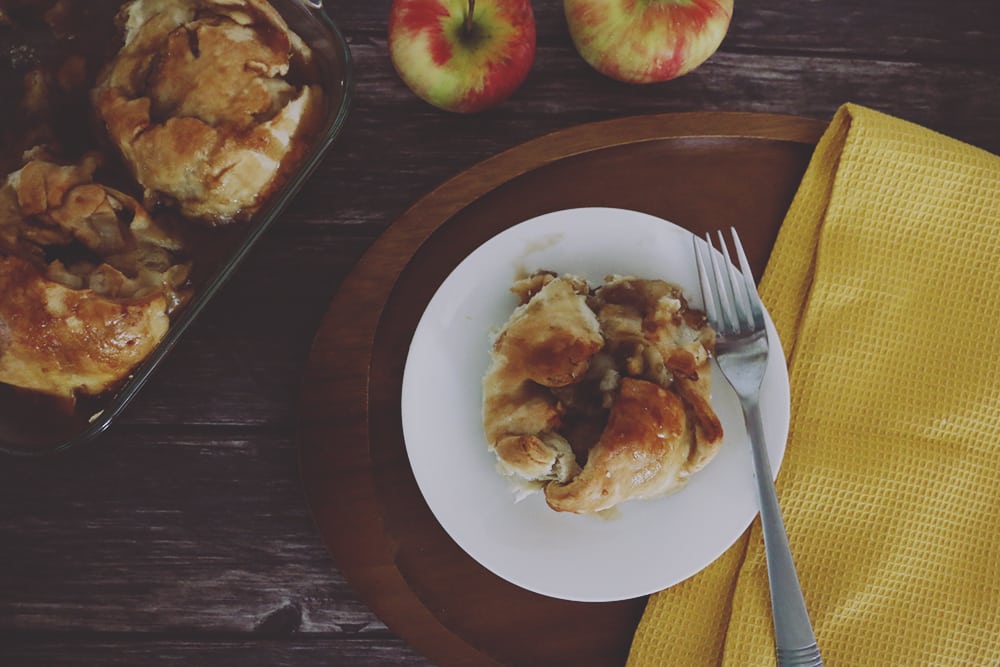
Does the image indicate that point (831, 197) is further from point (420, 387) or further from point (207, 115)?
point (207, 115)

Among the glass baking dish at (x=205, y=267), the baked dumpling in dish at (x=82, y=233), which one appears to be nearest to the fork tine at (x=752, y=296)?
the glass baking dish at (x=205, y=267)

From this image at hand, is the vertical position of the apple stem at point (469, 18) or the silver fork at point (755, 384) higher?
the apple stem at point (469, 18)

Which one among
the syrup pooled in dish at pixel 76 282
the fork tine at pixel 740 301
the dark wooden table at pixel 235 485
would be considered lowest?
the dark wooden table at pixel 235 485

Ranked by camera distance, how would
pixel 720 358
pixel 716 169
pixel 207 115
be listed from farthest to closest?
pixel 716 169 < pixel 720 358 < pixel 207 115

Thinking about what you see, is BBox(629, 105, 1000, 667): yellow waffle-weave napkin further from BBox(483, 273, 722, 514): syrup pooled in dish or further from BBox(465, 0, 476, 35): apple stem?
BBox(465, 0, 476, 35): apple stem

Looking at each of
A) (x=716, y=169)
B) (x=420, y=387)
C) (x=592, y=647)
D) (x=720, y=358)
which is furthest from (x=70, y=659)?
(x=716, y=169)

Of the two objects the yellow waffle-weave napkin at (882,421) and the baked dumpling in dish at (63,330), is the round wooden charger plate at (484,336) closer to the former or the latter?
the yellow waffle-weave napkin at (882,421)

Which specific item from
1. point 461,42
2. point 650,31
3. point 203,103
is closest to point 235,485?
point 203,103
